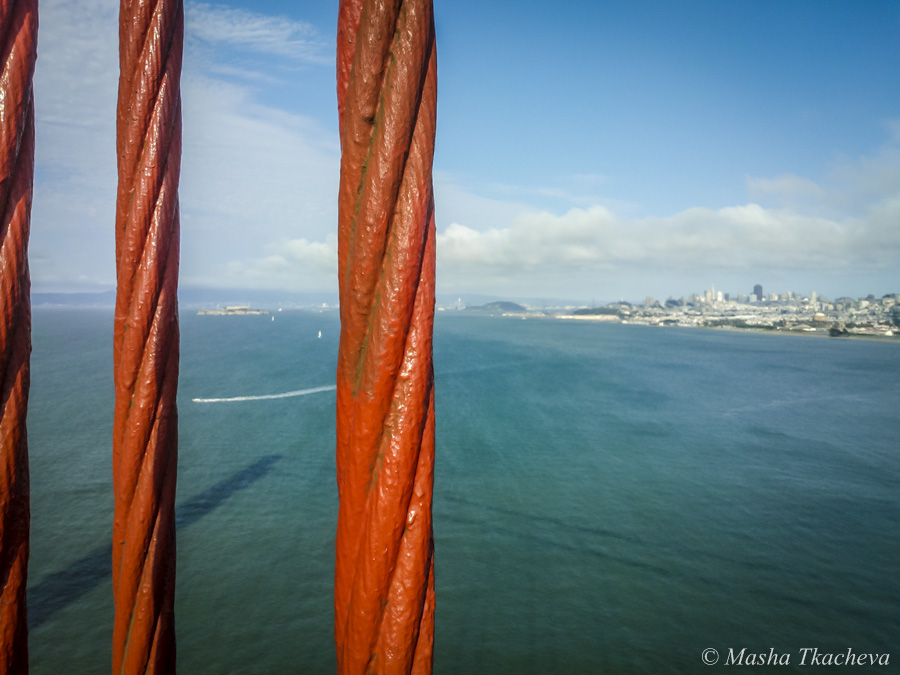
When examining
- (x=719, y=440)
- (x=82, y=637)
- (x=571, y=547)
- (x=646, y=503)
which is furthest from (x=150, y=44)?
(x=719, y=440)

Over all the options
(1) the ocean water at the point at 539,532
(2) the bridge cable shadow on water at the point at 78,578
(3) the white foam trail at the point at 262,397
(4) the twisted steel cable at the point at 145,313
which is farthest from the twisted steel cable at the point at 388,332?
(3) the white foam trail at the point at 262,397

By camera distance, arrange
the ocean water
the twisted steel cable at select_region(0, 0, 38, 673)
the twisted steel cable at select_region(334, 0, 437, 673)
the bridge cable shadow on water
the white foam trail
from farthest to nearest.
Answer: the white foam trail → the bridge cable shadow on water → the ocean water → the twisted steel cable at select_region(0, 0, 38, 673) → the twisted steel cable at select_region(334, 0, 437, 673)

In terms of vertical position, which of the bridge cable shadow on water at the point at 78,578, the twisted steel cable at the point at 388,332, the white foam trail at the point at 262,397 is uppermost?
the twisted steel cable at the point at 388,332

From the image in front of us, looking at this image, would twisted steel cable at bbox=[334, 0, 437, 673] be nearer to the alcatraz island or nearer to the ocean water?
the ocean water

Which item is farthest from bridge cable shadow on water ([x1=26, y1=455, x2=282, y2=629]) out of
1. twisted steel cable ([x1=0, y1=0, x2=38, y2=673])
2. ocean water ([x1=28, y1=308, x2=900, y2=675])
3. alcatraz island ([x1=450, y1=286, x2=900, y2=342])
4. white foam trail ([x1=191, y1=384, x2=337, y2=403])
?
alcatraz island ([x1=450, y1=286, x2=900, y2=342])

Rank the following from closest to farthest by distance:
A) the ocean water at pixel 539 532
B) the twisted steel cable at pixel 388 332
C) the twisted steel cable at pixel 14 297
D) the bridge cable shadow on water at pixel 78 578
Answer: the twisted steel cable at pixel 388 332, the twisted steel cable at pixel 14 297, the ocean water at pixel 539 532, the bridge cable shadow on water at pixel 78 578

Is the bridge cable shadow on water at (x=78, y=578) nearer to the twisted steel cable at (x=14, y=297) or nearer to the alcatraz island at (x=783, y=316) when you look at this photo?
the twisted steel cable at (x=14, y=297)
